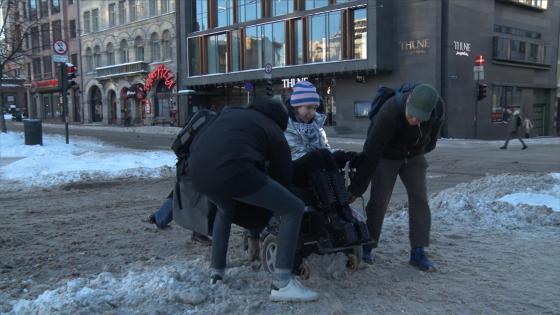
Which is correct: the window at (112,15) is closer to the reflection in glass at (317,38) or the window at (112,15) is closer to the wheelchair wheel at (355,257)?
the reflection in glass at (317,38)

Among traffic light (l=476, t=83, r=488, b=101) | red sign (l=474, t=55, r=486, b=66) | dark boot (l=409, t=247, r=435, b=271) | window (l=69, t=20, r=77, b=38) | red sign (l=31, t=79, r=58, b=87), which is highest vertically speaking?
window (l=69, t=20, r=77, b=38)

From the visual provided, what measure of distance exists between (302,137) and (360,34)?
26412 millimetres

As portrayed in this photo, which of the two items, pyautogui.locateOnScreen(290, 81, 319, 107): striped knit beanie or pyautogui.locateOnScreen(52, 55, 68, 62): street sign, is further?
pyautogui.locateOnScreen(52, 55, 68, 62): street sign

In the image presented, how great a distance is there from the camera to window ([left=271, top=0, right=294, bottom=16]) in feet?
108

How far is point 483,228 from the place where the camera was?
6.04 meters

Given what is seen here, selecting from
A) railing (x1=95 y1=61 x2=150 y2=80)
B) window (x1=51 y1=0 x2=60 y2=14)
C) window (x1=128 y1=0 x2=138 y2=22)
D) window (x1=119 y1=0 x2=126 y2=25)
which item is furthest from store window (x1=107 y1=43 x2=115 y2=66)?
window (x1=51 y1=0 x2=60 y2=14)

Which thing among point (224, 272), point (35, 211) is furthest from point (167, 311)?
point (35, 211)

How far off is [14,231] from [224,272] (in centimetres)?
344

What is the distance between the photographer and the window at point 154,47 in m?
43.7

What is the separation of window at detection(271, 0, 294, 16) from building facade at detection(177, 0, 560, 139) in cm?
9

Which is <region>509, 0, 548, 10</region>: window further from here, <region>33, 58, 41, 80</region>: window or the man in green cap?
<region>33, 58, 41, 80</region>: window

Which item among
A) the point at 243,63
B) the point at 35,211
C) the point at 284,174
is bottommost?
the point at 35,211

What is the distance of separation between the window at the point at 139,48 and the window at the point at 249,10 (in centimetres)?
1218

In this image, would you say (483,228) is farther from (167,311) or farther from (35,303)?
(35,303)
